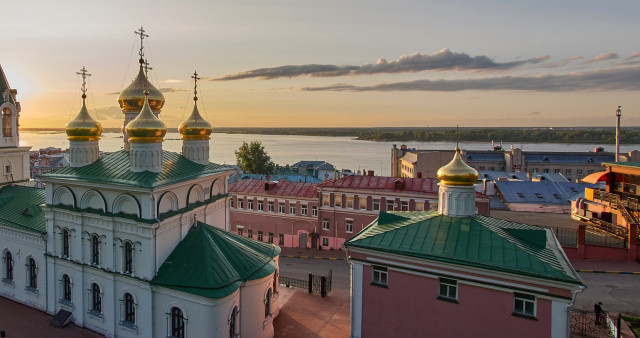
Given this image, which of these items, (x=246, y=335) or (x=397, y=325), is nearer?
(x=397, y=325)

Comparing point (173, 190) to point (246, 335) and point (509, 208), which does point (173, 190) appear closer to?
point (246, 335)

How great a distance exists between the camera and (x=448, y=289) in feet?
35.1

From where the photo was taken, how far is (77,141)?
50.4 feet

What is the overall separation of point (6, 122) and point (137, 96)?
7464mm

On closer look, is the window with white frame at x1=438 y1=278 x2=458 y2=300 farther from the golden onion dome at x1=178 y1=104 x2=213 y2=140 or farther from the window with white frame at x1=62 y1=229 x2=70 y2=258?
the window with white frame at x1=62 y1=229 x2=70 y2=258

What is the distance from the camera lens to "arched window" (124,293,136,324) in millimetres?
13242

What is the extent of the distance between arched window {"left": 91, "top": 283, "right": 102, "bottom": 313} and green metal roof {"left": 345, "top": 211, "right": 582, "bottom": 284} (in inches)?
347

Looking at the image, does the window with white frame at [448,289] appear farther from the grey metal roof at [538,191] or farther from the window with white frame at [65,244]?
the grey metal roof at [538,191]

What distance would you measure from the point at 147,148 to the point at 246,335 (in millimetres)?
6624

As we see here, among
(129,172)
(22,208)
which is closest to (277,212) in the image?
(22,208)

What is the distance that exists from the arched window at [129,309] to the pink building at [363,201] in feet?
47.2

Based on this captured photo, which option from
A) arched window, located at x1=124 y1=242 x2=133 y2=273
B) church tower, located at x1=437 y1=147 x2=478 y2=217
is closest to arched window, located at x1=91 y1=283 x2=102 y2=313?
arched window, located at x1=124 y1=242 x2=133 y2=273

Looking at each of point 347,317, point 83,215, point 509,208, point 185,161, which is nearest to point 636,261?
point 509,208

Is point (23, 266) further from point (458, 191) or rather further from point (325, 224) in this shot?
point (458, 191)
